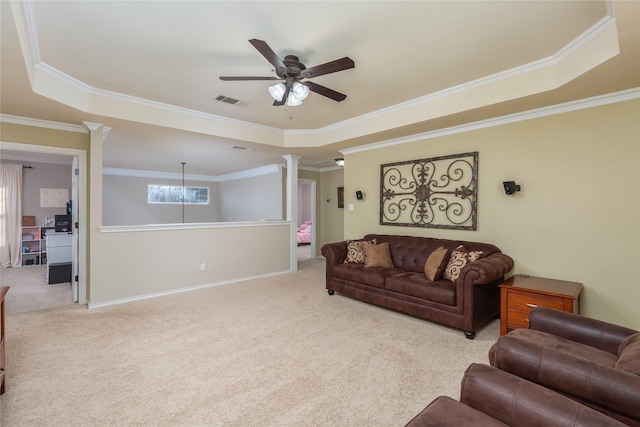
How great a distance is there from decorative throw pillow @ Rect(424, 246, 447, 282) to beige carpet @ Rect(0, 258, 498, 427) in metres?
0.56

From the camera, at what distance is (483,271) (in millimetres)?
2959

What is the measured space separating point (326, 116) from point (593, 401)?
13.2 ft

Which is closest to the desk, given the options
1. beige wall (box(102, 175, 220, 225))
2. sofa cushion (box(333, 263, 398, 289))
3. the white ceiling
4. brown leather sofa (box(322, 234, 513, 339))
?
the white ceiling

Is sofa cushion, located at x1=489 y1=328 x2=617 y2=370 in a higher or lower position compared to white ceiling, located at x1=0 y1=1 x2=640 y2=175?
lower

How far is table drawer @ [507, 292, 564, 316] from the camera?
270 cm

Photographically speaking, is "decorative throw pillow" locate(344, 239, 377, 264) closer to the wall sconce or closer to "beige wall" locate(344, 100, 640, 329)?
"beige wall" locate(344, 100, 640, 329)

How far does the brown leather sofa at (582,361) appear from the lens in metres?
1.19

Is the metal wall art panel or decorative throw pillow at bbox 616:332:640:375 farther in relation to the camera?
the metal wall art panel

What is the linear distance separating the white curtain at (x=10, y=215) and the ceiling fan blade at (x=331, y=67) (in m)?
7.99

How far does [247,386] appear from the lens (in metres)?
2.22

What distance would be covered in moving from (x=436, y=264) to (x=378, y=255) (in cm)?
91

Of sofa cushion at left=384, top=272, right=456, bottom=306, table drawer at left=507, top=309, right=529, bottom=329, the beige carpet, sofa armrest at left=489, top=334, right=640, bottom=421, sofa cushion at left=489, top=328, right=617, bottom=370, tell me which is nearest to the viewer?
sofa armrest at left=489, top=334, right=640, bottom=421

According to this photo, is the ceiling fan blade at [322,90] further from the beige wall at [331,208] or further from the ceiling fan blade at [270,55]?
the beige wall at [331,208]

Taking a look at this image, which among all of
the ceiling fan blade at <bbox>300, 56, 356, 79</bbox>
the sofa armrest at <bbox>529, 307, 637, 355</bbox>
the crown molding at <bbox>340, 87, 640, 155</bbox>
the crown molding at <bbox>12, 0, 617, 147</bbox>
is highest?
the crown molding at <bbox>12, 0, 617, 147</bbox>
